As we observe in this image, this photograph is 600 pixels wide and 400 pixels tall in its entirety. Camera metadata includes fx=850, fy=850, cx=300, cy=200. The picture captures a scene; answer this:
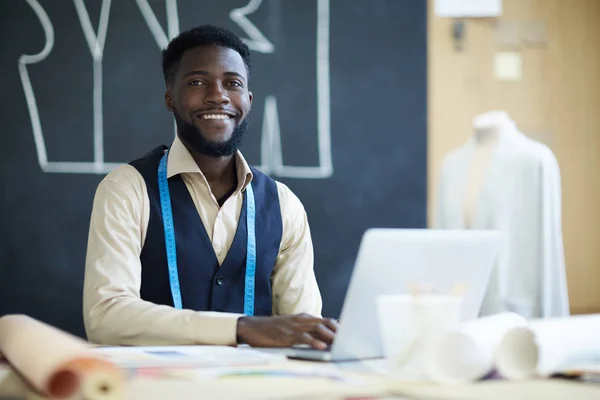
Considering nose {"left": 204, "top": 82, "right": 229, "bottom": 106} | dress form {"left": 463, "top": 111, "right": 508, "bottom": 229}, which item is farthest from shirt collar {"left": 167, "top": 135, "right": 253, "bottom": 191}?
dress form {"left": 463, "top": 111, "right": 508, "bottom": 229}

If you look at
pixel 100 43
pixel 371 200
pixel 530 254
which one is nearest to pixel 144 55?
pixel 100 43

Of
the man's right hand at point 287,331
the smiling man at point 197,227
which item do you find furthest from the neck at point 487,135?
the man's right hand at point 287,331

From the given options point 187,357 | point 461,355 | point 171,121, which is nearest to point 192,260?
point 187,357

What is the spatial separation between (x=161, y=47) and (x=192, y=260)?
5.29ft

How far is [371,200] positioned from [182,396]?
8.84ft

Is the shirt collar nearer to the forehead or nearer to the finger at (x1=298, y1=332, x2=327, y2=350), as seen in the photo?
the forehead

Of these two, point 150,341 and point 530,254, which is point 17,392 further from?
point 530,254

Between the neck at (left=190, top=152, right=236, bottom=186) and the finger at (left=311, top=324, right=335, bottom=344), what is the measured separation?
78cm

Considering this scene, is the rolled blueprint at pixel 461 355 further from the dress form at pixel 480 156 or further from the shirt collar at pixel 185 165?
the dress form at pixel 480 156

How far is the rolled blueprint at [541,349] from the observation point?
1.05 m

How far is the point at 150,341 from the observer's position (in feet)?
5.03

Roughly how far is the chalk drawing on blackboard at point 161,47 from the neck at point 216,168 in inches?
48.4

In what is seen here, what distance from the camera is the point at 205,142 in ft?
6.79

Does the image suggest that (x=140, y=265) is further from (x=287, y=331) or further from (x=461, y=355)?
(x=461, y=355)
